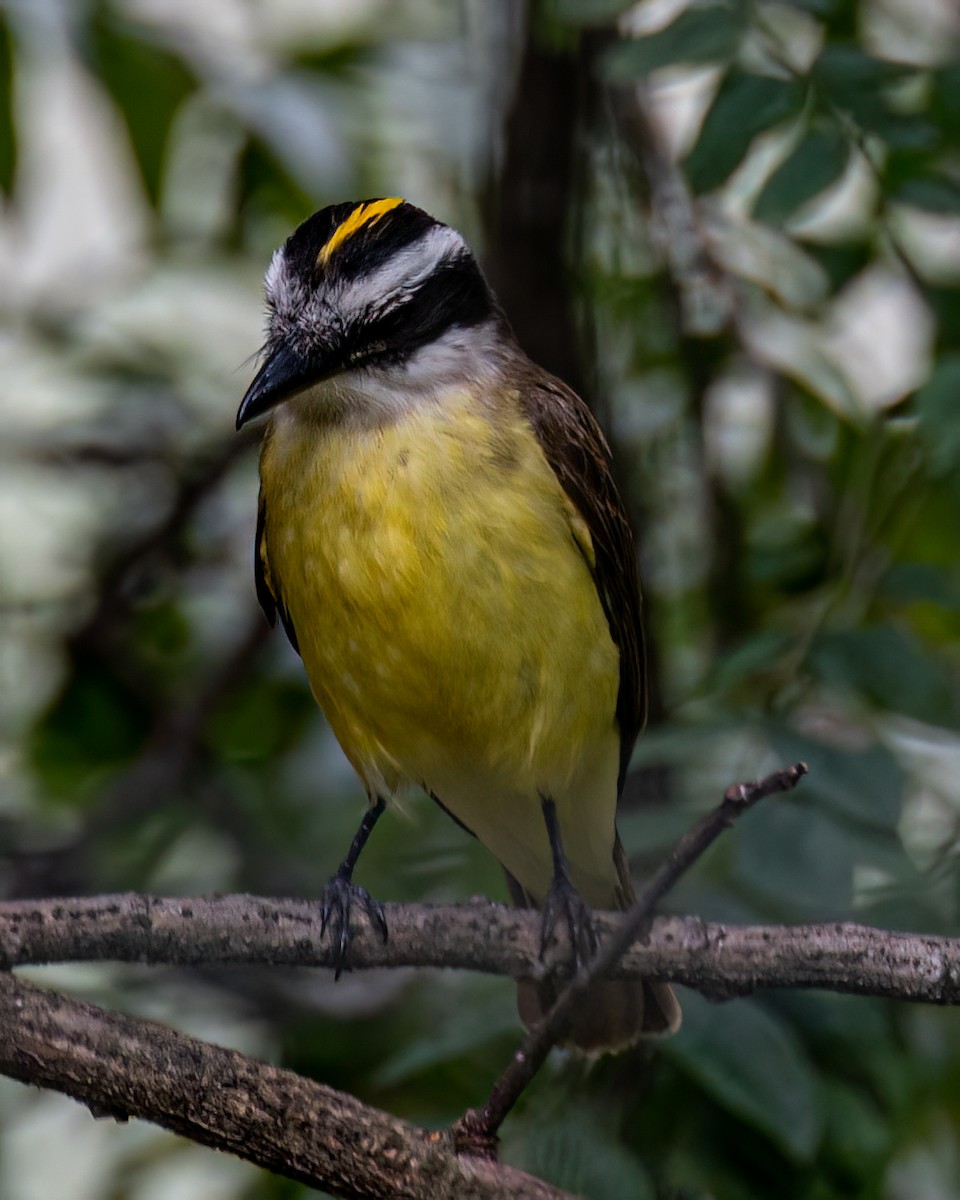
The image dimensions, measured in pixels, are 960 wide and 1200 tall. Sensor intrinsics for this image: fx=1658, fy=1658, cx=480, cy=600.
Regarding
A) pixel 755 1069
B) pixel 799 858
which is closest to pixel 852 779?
pixel 799 858

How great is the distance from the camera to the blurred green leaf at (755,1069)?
2514 mm

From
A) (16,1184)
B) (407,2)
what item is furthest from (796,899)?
(407,2)

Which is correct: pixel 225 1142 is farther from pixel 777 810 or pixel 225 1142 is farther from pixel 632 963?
pixel 777 810

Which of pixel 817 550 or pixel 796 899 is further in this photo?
pixel 817 550

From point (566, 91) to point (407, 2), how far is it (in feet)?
1.92

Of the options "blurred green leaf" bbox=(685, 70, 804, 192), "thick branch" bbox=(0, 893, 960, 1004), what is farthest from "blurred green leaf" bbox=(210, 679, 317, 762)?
"blurred green leaf" bbox=(685, 70, 804, 192)

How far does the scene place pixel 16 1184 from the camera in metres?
3.50

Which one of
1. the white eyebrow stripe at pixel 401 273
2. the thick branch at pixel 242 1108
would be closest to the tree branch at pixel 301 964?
the thick branch at pixel 242 1108

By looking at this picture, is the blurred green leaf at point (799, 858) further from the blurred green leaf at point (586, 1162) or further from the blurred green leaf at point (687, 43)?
the blurred green leaf at point (687, 43)

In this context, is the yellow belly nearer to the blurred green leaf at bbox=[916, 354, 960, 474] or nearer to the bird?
the bird

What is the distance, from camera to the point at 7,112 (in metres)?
3.29

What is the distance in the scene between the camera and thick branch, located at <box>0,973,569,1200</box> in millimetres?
2080

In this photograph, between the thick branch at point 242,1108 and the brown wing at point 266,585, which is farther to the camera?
the brown wing at point 266,585

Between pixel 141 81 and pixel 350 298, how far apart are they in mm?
798
